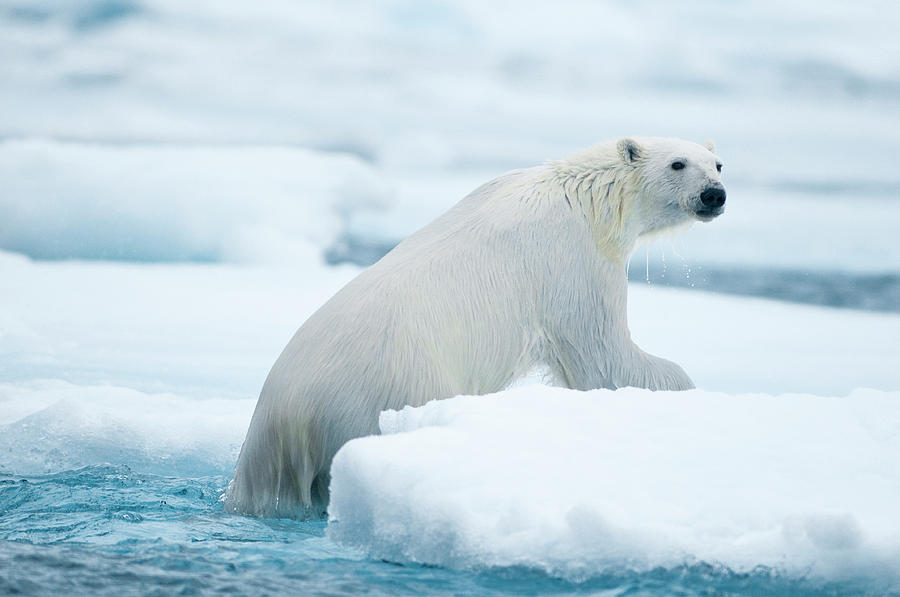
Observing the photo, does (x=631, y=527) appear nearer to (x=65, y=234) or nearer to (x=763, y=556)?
(x=763, y=556)

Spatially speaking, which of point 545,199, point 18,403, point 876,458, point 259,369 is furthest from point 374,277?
point 259,369

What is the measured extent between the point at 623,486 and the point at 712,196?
6.45 ft

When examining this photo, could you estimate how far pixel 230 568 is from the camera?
2719 mm

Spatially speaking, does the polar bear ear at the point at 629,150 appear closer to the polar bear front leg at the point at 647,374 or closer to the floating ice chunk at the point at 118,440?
the polar bear front leg at the point at 647,374

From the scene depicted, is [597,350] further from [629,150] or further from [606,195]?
[629,150]

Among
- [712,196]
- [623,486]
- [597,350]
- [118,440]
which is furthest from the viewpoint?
[118,440]

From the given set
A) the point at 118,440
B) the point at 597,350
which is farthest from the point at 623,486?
the point at 118,440

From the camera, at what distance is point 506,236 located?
404cm

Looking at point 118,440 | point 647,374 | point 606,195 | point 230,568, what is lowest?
point 230,568

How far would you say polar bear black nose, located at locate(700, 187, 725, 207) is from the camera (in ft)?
14.0

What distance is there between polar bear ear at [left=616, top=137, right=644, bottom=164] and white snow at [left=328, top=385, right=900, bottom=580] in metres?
1.44

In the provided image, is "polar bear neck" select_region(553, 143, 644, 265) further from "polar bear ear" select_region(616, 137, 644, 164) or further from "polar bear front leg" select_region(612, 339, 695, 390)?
"polar bear front leg" select_region(612, 339, 695, 390)

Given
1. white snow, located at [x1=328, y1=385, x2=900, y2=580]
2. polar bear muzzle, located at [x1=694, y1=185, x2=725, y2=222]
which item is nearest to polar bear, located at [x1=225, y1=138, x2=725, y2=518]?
polar bear muzzle, located at [x1=694, y1=185, x2=725, y2=222]

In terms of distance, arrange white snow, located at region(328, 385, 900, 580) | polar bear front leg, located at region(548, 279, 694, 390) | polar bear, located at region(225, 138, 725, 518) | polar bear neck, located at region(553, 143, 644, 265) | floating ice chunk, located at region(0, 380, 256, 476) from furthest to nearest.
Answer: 1. floating ice chunk, located at region(0, 380, 256, 476)
2. polar bear neck, located at region(553, 143, 644, 265)
3. polar bear front leg, located at region(548, 279, 694, 390)
4. polar bear, located at region(225, 138, 725, 518)
5. white snow, located at region(328, 385, 900, 580)
